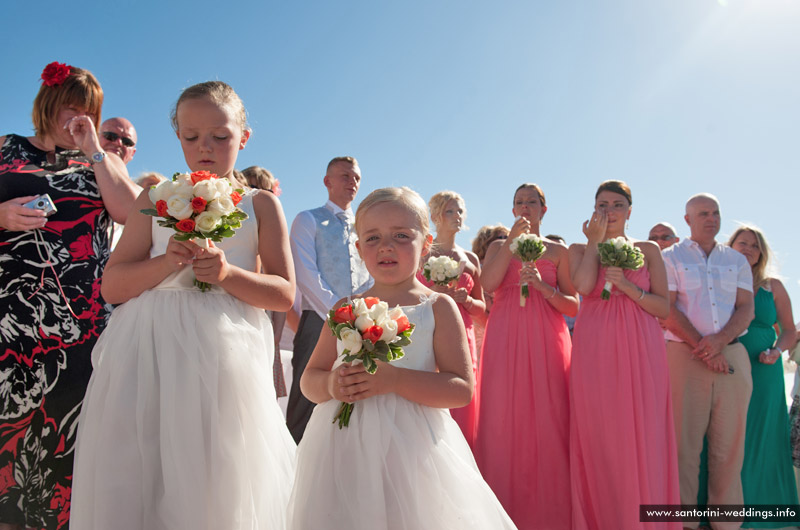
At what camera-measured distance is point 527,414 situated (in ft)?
18.3

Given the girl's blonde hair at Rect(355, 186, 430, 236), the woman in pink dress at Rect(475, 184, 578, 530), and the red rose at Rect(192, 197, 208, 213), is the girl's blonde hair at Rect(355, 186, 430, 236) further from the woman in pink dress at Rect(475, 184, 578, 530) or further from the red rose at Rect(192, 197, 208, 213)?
the woman in pink dress at Rect(475, 184, 578, 530)

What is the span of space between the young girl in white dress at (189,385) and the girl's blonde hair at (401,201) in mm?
536

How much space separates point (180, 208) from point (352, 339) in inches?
37.8

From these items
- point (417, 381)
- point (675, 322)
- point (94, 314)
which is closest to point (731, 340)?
point (675, 322)

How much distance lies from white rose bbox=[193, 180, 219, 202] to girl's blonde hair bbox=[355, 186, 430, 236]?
80 cm

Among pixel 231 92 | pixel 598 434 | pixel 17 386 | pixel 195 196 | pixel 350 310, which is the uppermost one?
pixel 231 92

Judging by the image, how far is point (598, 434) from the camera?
5.09 m

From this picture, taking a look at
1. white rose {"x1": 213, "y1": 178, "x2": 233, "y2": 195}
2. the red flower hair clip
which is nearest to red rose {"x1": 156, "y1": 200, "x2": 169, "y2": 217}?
white rose {"x1": 213, "y1": 178, "x2": 233, "y2": 195}

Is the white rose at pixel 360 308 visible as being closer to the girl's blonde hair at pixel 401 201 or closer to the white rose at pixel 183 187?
the girl's blonde hair at pixel 401 201

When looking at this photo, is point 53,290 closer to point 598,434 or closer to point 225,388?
point 225,388

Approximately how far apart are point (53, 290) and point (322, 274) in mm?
3181

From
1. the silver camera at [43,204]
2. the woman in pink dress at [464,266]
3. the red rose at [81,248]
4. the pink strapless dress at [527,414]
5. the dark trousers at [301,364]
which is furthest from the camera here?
the woman in pink dress at [464,266]

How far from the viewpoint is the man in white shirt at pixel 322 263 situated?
5961 millimetres

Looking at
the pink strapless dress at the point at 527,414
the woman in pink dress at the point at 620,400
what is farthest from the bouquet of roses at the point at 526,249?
the woman in pink dress at the point at 620,400
